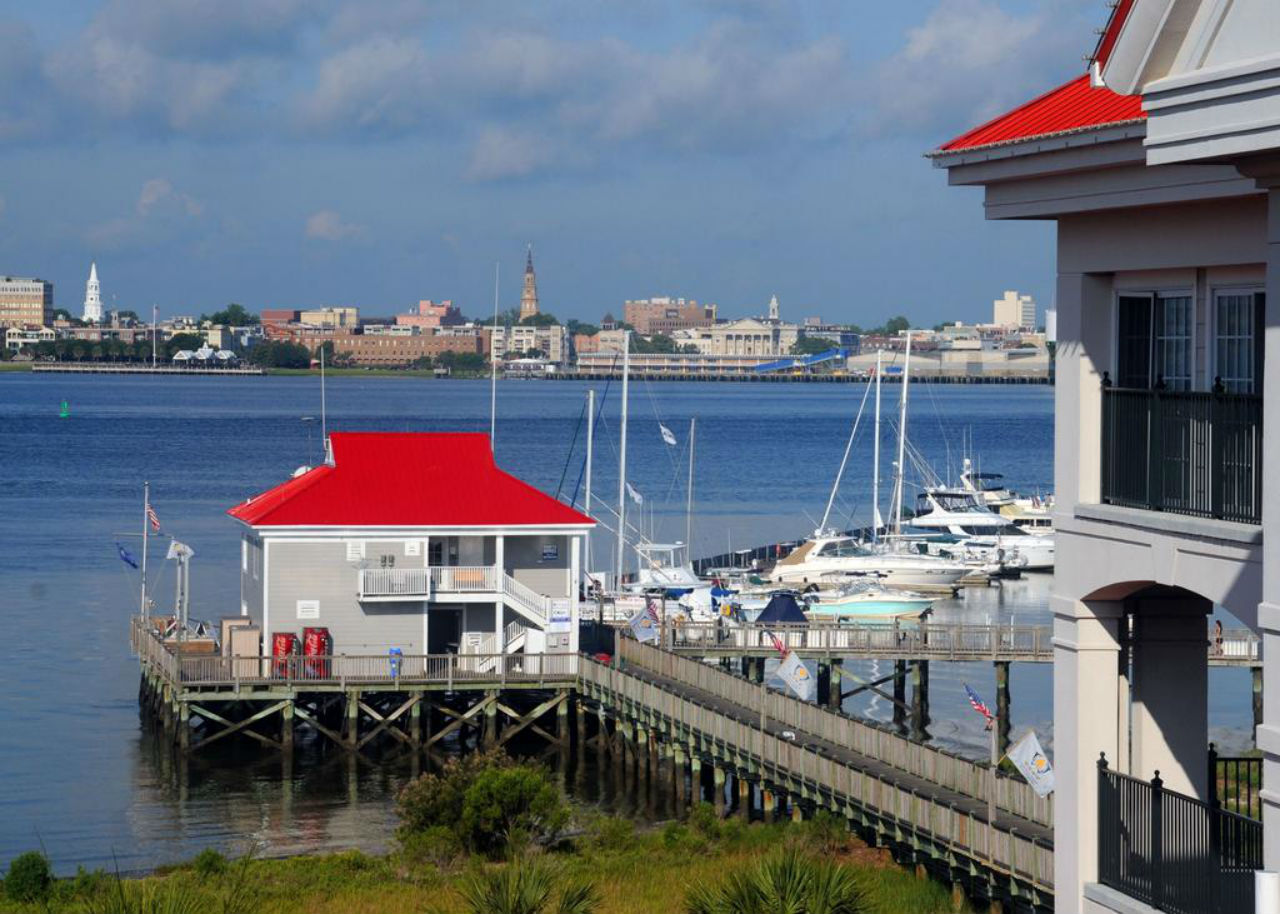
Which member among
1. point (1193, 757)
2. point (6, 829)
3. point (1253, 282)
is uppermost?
point (1253, 282)

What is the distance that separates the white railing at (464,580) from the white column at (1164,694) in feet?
114

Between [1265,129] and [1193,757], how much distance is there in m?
4.18

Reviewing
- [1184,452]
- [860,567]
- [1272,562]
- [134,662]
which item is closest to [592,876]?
[1184,452]

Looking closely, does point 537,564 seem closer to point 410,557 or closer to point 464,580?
point 464,580

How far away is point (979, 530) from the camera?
97375mm

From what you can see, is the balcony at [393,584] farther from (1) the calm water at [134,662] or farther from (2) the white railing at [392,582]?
(1) the calm water at [134,662]

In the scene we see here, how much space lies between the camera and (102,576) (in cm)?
8131

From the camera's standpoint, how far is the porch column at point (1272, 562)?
27.1ft

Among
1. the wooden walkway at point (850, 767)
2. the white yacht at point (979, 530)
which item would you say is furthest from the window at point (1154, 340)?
the white yacht at point (979, 530)

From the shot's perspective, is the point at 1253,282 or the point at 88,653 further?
the point at 88,653

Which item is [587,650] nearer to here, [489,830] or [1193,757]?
[489,830]

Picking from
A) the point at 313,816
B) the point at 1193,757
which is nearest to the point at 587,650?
the point at 313,816

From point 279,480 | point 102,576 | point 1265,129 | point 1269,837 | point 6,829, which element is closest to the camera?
point 1265,129

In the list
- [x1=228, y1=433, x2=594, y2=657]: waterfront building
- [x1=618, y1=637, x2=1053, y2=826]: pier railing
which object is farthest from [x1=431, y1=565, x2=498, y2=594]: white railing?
[x1=618, y1=637, x2=1053, y2=826]: pier railing
